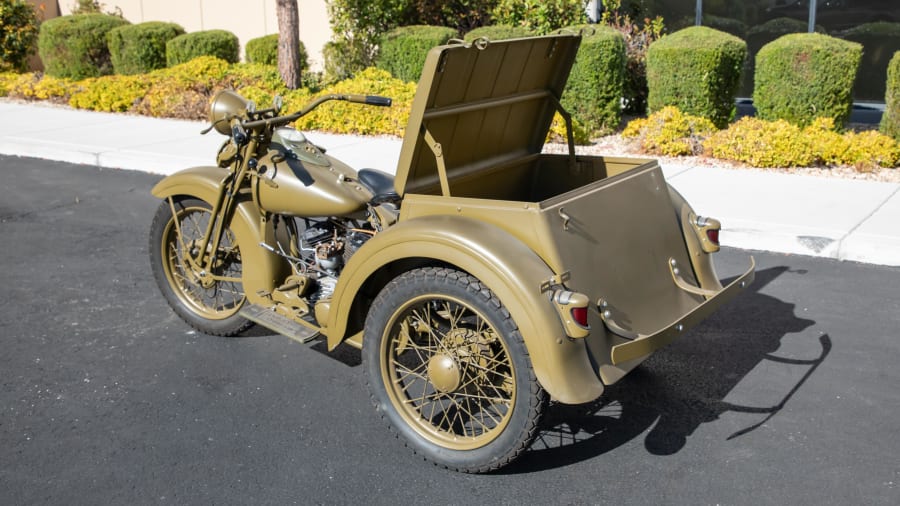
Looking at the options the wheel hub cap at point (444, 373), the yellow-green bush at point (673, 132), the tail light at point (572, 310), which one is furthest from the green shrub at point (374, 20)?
the tail light at point (572, 310)

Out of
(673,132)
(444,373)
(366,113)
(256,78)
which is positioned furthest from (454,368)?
(256,78)

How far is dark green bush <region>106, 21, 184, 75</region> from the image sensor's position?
607 inches

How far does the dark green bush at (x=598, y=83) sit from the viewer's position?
396 inches

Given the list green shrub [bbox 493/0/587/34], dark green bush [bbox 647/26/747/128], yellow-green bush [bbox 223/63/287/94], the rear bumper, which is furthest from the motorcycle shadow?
yellow-green bush [bbox 223/63/287/94]

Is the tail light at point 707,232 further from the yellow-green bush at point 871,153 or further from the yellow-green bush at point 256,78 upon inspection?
the yellow-green bush at point 256,78

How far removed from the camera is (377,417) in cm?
404

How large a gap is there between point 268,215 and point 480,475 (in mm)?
1810

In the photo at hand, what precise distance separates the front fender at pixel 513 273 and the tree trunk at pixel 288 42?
929 centimetres

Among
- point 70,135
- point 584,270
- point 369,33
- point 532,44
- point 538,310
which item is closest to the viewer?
point 538,310

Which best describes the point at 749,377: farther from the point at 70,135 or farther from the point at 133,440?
the point at 70,135

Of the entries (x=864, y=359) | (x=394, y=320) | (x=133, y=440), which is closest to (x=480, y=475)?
(x=394, y=320)

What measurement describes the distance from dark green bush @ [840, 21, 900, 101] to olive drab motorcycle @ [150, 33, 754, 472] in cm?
1041

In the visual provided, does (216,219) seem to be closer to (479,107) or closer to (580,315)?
(479,107)

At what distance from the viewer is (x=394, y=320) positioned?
3.56 meters
